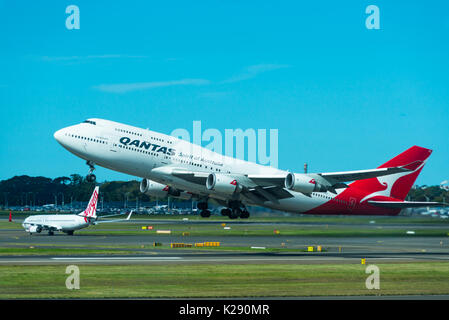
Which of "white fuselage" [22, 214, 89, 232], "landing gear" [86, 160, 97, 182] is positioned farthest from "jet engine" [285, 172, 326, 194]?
"white fuselage" [22, 214, 89, 232]

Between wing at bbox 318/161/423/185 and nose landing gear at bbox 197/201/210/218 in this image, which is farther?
nose landing gear at bbox 197/201/210/218

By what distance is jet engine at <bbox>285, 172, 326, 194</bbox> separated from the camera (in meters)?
61.7

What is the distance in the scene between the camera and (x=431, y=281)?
1489 inches

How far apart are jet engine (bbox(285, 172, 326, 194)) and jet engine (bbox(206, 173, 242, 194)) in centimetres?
501

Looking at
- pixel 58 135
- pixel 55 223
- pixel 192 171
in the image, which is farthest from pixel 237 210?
pixel 55 223

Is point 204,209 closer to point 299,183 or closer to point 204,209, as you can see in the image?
point 204,209

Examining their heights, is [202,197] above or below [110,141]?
below

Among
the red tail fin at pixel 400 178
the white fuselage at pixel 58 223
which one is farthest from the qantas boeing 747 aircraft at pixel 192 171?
the white fuselage at pixel 58 223

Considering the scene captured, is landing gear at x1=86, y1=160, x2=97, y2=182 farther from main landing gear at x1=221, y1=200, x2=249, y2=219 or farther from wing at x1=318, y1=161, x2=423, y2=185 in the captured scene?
wing at x1=318, y1=161, x2=423, y2=185

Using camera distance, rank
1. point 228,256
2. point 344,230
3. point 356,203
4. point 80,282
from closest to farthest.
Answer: point 80,282 < point 228,256 < point 356,203 < point 344,230

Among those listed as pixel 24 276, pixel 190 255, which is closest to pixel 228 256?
pixel 190 255
